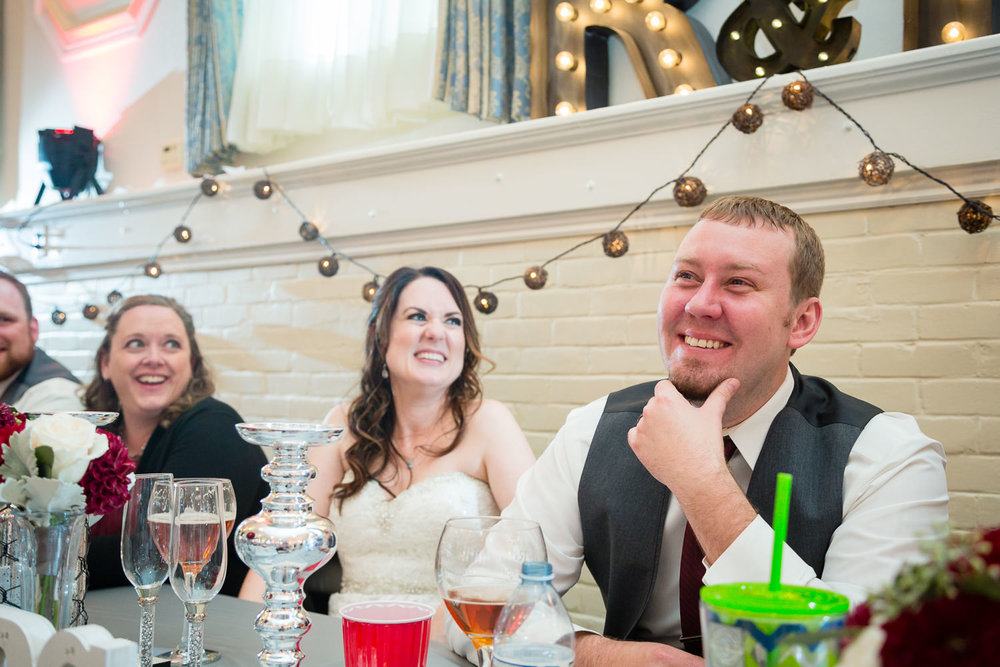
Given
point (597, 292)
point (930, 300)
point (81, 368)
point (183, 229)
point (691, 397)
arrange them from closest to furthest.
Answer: point (691, 397) → point (930, 300) → point (597, 292) → point (183, 229) → point (81, 368)

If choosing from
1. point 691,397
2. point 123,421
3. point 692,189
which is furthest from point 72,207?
point 691,397

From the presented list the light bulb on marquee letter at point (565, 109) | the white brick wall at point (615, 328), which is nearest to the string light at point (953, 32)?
the white brick wall at point (615, 328)

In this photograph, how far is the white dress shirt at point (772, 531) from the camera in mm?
1160

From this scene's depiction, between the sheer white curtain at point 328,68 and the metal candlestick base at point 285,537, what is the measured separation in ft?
7.37

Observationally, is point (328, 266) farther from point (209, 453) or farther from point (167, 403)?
point (209, 453)

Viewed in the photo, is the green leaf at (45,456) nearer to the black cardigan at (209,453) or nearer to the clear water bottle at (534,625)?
the clear water bottle at (534,625)

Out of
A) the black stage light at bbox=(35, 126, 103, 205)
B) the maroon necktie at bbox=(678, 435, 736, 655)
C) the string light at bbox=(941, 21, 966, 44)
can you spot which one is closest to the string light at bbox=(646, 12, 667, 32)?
the string light at bbox=(941, 21, 966, 44)

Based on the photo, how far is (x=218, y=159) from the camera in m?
3.50

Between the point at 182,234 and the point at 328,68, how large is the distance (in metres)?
0.90

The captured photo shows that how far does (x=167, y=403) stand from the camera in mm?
2646

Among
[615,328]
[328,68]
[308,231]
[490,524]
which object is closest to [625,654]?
[490,524]

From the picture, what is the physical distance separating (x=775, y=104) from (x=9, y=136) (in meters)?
4.04

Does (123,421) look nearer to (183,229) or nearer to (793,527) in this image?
(183,229)

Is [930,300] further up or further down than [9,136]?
further down
